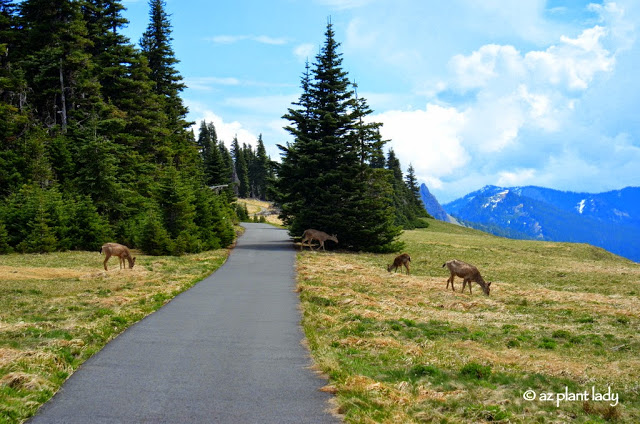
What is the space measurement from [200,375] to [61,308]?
8.23 m

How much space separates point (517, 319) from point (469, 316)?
154 centimetres

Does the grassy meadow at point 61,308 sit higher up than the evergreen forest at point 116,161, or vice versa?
the evergreen forest at point 116,161

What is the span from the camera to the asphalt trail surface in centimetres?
683

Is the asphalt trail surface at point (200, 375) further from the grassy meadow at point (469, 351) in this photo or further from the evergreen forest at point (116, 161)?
the evergreen forest at point (116, 161)

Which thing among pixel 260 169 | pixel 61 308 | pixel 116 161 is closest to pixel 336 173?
pixel 116 161

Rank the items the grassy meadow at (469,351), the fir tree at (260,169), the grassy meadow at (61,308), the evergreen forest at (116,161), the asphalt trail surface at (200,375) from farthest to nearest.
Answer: the fir tree at (260,169)
the evergreen forest at (116,161)
the grassy meadow at (61,308)
the grassy meadow at (469,351)
the asphalt trail surface at (200,375)

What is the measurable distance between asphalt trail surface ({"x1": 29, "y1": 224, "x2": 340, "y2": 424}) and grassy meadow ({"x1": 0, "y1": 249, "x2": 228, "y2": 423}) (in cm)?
37

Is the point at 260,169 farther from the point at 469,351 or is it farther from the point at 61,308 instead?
the point at 469,351

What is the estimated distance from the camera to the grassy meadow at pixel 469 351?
7230 mm

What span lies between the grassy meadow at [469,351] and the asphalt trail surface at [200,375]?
643 millimetres

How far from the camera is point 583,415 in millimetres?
7164

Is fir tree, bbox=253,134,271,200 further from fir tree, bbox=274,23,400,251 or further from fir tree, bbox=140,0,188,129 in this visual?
fir tree, bbox=274,23,400,251

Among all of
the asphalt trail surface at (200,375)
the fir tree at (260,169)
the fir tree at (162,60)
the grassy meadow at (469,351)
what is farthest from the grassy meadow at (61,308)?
the fir tree at (260,169)

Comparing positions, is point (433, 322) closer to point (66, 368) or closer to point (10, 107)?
point (66, 368)
